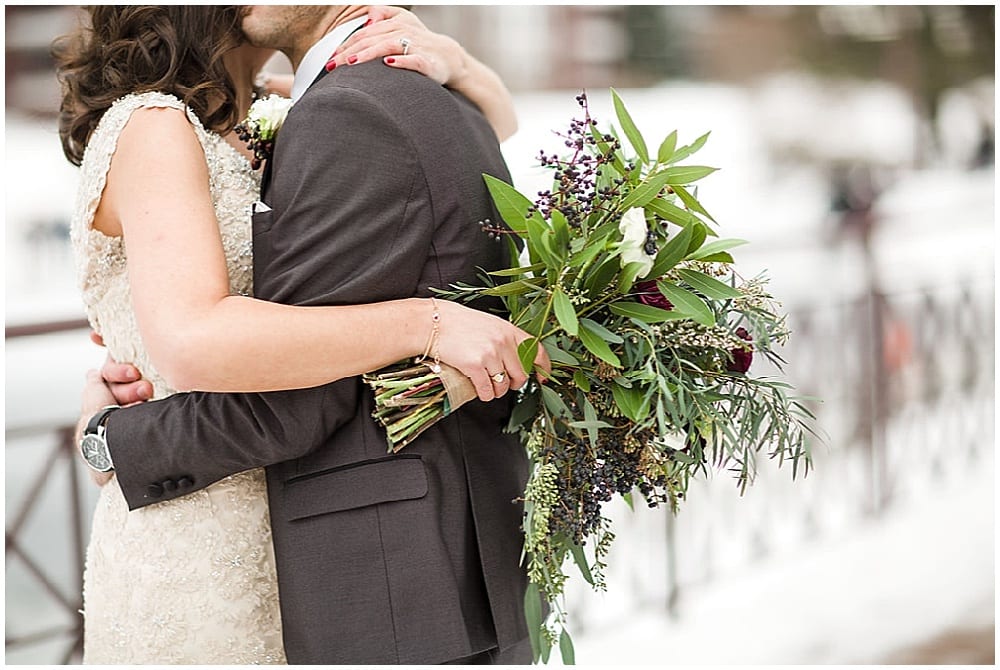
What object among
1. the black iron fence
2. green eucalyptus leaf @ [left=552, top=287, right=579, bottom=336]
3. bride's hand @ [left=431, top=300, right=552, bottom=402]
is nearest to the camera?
green eucalyptus leaf @ [left=552, top=287, right=579, bottom=336]

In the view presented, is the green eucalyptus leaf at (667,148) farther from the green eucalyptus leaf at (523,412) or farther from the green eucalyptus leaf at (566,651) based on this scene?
the green eucalyptus leaf at (566,651)

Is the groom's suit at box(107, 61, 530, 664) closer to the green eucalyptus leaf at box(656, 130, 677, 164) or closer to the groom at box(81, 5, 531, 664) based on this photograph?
the groom at box(81, 5, 531, 664)

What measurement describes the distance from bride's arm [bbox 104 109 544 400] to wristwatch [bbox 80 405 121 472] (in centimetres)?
19

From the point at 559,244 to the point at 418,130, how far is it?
25 cm

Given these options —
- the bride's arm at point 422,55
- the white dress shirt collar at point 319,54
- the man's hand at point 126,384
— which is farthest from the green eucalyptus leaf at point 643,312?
the man's hand at point 126,384

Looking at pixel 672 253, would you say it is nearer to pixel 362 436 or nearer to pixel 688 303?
pixel 688 303

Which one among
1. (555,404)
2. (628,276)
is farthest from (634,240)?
(555,404)

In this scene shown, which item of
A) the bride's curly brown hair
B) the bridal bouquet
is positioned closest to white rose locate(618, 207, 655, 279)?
the bridal bouquet

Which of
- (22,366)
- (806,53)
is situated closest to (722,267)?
(22,366)

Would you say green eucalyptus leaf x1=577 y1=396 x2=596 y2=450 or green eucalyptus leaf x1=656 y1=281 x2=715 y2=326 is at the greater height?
→ green eucalyptus leaf x1=656 y1=281 x2=715 y2=326

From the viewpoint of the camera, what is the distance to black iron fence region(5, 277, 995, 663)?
347cm

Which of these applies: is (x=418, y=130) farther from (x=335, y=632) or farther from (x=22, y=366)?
(x=22, y=366)

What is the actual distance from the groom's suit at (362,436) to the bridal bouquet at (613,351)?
61 mm

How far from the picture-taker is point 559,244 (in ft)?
4.07
